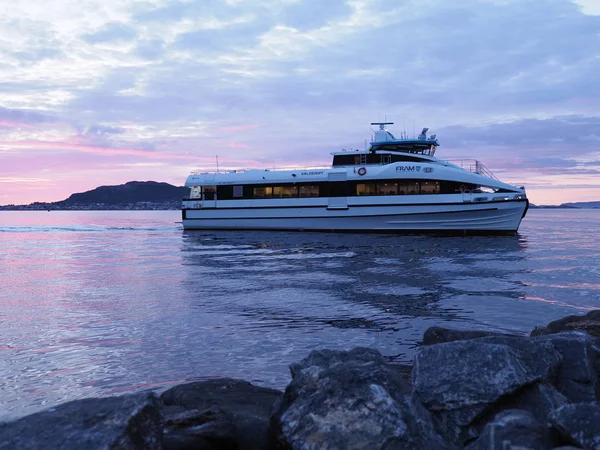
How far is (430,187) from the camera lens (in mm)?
31656

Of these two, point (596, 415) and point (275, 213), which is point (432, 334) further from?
point (275, 213)

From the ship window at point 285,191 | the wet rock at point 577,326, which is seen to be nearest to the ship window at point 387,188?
the ship window at point 285,191

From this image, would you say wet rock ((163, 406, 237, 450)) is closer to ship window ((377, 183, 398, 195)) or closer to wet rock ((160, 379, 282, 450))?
wet rock ((160, 379, 282, 450))

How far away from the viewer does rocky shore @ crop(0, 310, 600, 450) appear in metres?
3.03

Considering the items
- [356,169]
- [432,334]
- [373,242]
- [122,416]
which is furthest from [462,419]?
[356,169]

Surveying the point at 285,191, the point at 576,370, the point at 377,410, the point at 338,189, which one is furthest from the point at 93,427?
the point at 285,191

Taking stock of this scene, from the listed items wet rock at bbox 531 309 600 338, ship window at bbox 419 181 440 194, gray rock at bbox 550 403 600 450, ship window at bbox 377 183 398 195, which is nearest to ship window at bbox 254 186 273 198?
ship window at bbox 377 183 398 195

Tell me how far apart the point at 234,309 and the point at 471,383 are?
23.2ft

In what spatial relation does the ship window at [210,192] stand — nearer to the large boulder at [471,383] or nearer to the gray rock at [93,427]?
the large boulder at [471,383]

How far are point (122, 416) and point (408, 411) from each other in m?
1.85

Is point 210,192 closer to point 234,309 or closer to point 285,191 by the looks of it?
point 285,191

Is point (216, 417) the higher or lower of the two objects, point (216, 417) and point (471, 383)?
the lower

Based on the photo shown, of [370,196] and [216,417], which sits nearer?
[216,417]

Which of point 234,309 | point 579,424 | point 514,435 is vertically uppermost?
point 579,424
